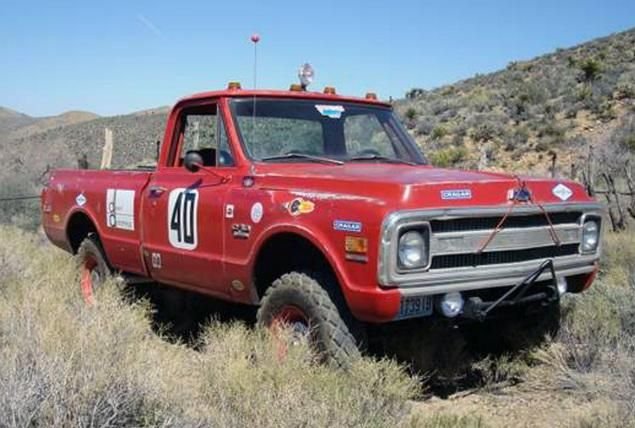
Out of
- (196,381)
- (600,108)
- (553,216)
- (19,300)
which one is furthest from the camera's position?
(600,108)

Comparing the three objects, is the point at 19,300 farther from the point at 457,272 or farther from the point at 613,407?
the point at 613,407

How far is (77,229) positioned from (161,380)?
4.92 metres

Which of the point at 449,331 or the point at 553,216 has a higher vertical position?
the point at 553,216

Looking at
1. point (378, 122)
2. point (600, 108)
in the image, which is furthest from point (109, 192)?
point (600, 108)

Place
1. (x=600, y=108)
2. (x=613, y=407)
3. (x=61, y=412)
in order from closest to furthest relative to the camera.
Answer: (x=61, y=412)
(x=613, y=407)
(x=600, y=108)

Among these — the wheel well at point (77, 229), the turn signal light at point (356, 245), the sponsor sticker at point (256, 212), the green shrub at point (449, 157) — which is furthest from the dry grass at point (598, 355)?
the green shrub at point (449, 157)

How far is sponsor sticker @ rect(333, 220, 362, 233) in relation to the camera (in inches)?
182

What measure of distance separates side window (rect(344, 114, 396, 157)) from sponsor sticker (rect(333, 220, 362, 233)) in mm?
1778

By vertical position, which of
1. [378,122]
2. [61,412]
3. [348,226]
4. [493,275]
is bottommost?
[61,412]

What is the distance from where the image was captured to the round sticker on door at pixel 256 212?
17.6ft

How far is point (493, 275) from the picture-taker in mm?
4887

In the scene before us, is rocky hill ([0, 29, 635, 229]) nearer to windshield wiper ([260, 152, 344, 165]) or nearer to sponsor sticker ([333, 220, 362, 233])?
windshield wiper ([260, 152, 344, 165])

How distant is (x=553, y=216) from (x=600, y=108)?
23.1 m

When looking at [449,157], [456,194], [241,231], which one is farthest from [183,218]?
[449,157]
